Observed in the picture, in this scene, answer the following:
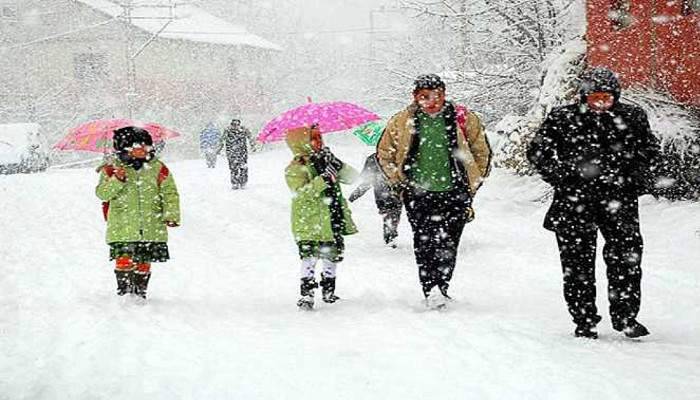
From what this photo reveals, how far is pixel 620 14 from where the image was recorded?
14992mm

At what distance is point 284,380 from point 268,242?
23.4 feet

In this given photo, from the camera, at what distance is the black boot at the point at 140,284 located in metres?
7.30

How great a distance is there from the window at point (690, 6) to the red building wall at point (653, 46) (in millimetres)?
70

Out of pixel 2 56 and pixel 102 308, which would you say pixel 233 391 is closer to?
pixel 102 308

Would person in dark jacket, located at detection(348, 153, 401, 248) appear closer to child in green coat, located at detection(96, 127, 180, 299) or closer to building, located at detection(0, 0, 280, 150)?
child in green coat, located at detection(96, 127, 180, 299)

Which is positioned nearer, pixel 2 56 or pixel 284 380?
pixel 284 380

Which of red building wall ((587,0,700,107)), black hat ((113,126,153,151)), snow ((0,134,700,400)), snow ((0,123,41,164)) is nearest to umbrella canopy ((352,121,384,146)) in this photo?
snow ((0,134,700,400))

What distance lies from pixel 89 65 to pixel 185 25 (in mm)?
7170

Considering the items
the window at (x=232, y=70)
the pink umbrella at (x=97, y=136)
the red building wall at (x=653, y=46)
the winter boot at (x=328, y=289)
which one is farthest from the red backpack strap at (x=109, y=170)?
the window at (x=232, y=70)

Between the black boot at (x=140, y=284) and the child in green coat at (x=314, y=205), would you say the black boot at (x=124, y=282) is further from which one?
the child in green coat at (x=314, y=205)

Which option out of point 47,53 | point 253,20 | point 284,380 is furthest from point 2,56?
point 284,380

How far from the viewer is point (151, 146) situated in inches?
287

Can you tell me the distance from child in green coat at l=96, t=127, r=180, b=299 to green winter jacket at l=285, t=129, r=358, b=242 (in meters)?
1.15

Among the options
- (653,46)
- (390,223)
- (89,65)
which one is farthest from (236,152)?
(89,65)
